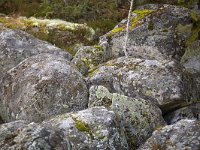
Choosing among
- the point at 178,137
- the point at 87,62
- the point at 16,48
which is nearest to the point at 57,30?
the point at 16,48

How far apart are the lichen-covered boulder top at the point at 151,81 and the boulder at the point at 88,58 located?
1.52m

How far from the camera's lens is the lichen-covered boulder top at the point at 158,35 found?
51.5ft

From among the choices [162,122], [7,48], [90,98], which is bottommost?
[162,122]

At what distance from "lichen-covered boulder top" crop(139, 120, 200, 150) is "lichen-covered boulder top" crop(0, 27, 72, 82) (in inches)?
281

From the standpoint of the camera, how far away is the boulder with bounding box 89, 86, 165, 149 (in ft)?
30.6

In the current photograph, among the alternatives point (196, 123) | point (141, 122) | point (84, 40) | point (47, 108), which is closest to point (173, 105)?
point (141, 122)

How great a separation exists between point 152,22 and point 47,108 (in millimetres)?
7913

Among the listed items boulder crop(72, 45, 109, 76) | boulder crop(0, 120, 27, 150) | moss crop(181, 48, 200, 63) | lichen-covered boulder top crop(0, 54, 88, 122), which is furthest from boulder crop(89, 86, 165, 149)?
moss crop(181, 48, 200, 63)

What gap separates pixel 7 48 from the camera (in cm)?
1390

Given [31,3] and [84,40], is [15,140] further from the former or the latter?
[31,3]

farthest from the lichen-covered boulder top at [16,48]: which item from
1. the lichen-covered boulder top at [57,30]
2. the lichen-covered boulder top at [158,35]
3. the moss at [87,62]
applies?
the lichen-covered boulder top at [57,30]

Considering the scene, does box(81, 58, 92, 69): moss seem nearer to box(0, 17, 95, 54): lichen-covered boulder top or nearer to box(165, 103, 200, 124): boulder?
box(0, 17, 95, 54): lichen-covered boulder top

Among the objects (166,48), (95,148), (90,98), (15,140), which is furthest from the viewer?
(166,48)

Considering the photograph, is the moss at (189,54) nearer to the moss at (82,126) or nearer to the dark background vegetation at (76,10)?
the dark background vegetation at (76,10)
